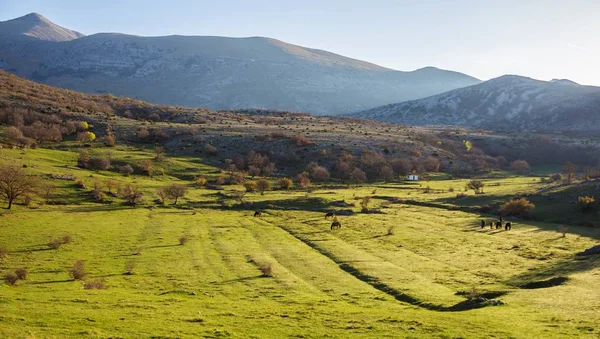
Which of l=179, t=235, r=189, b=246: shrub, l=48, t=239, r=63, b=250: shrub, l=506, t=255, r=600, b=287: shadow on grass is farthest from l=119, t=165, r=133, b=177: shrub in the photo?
l=506, t=255, r=600, b=287: shadow on grass

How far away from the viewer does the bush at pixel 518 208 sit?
2955 inches

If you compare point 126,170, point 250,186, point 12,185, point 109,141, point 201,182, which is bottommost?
point 250,186

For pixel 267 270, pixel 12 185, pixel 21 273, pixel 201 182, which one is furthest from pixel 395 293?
pixel 201 182

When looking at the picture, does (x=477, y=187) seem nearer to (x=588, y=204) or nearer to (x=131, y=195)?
(x=588, y=204)

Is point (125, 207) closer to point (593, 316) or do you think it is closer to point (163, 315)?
point (163, 315)

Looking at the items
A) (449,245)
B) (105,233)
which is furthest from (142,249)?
(449,245)

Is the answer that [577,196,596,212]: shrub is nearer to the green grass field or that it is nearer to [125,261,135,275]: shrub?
the green grass field

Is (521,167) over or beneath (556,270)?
over

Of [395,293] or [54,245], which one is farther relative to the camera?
[54,245]

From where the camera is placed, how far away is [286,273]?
38.7 metres

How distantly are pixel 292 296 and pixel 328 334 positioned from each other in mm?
9722

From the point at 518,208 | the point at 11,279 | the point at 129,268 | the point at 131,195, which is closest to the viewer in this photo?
the point at 11,279

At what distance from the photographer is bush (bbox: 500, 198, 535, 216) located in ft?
246

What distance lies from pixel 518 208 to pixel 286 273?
52.6 meters
